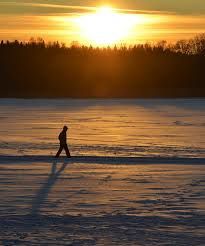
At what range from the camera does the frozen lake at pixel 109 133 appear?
1777 centimetres

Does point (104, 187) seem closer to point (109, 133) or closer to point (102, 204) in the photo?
point (102, 204)

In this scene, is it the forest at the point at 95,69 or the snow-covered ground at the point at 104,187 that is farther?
the forest at the point at 95,69

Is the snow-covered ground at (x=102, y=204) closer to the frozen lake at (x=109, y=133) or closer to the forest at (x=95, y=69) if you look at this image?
the frozen lake at (x=109, y=133)

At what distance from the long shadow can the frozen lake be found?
258 centimetres

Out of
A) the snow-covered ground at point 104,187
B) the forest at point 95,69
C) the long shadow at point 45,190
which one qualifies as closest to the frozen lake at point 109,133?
the snow-covered ground at point 104,187

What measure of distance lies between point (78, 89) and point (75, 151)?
53813 millimetres

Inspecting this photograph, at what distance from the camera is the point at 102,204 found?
10.6 m

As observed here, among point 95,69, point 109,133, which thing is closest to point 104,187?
point 109,133

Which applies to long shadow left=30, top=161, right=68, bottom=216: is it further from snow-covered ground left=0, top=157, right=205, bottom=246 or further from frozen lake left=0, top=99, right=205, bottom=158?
frozen lake left=0, top=99, right=205, bottom=158

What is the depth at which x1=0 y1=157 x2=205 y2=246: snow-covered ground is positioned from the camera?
859 cm

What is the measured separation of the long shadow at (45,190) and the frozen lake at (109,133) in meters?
2.58

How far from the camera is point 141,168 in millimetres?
14742

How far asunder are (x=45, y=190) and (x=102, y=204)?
1593mm

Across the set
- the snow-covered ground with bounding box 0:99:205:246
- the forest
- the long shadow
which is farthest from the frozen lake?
the forest
